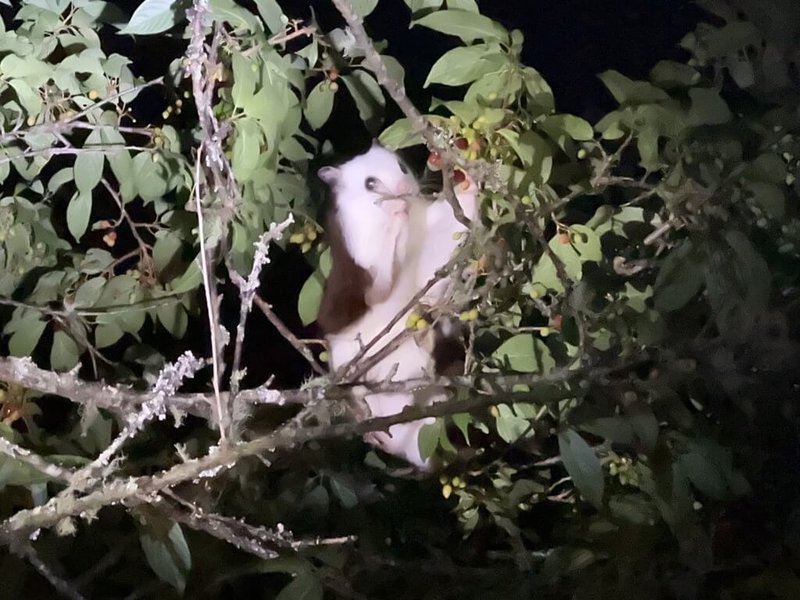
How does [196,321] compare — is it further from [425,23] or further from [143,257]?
[425,23]

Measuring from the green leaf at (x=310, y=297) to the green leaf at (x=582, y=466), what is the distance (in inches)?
13.4

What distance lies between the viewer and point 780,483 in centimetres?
79

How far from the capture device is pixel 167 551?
657 millimetres

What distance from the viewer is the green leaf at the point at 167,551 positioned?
652 mm

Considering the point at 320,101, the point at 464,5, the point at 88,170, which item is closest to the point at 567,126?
the point at 464,5

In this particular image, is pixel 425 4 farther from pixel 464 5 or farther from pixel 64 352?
pixel 64 352

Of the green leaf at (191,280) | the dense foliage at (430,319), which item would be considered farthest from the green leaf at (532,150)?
the green leaf at (191,280)

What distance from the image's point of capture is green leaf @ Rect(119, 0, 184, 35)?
2.16ft

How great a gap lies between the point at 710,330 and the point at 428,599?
0.39 m

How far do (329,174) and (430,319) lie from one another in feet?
0.80

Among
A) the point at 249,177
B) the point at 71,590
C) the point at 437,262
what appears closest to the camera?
the point at 71,590

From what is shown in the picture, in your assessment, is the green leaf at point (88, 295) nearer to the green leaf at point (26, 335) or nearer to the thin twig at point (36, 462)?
the green leaf at point (26, 335)

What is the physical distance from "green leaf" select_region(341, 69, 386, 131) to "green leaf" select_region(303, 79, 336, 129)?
2 centimetres

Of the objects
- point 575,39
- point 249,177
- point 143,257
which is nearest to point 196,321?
point 143,257
